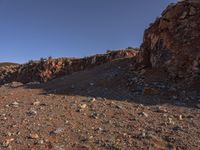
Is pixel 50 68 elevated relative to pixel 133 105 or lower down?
elevated

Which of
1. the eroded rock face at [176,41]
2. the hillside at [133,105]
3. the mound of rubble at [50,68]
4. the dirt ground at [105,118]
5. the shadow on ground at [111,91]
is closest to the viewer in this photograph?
the dirt ground at [105,118]

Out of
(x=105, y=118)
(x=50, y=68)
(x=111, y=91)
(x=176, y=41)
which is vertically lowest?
(x=105, y=118)

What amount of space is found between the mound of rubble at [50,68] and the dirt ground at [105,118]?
48.2 feet

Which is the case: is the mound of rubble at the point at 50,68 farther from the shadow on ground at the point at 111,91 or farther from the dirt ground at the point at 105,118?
the dirt ground at the point at 105,118

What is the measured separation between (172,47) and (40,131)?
745cm

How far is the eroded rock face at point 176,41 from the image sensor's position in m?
12.0

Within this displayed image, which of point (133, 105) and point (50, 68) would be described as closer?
point (133, 105)

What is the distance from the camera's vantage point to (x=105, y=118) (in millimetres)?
8094

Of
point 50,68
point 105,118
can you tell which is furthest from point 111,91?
point 50,68

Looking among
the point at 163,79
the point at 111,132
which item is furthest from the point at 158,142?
the point at 163,79

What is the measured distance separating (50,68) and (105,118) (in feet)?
77.0

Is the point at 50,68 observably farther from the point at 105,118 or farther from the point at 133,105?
the point at 105,118

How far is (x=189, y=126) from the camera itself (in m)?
7.46

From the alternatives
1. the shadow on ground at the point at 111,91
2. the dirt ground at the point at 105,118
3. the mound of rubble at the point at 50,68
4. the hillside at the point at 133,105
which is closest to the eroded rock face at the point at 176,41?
the hillside at the point at 133,105
